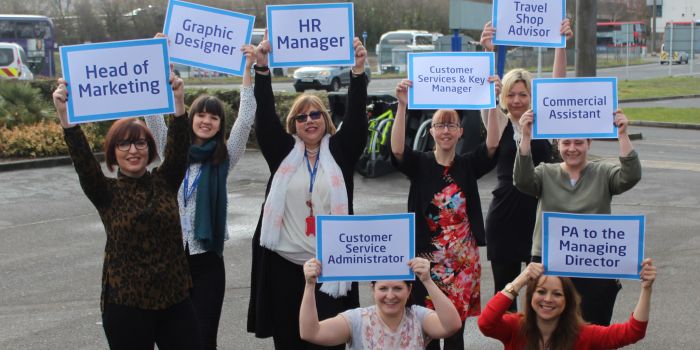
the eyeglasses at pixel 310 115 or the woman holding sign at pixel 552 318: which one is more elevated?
the eyeglasses at pixel 310 115

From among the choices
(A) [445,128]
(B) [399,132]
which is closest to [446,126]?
(A) [445,128]

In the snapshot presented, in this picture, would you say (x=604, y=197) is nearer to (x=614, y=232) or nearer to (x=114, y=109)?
(x=614, y=232)

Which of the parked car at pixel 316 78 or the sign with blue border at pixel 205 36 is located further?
the parked car at pixel 316 78

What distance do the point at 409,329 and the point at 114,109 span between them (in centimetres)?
185

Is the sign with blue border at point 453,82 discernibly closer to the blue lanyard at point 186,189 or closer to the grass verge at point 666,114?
the blue lanyard at point 186,189

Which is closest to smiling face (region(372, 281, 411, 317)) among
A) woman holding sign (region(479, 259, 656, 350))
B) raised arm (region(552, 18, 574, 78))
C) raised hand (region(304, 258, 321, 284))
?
raised hand (region(304, 258, 321, 284))

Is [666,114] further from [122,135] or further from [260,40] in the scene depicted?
[122,135]

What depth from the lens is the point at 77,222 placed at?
1171cm

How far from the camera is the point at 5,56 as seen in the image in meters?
35.8

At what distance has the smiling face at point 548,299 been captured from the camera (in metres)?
4.68

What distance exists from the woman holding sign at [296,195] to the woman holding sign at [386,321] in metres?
0.65

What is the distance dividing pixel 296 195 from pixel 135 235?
1.03m

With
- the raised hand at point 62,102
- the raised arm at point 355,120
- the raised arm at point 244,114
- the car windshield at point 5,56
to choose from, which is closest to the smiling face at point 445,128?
the raised arm at point 355,120

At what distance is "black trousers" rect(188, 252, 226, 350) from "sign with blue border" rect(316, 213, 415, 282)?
3.49ft
